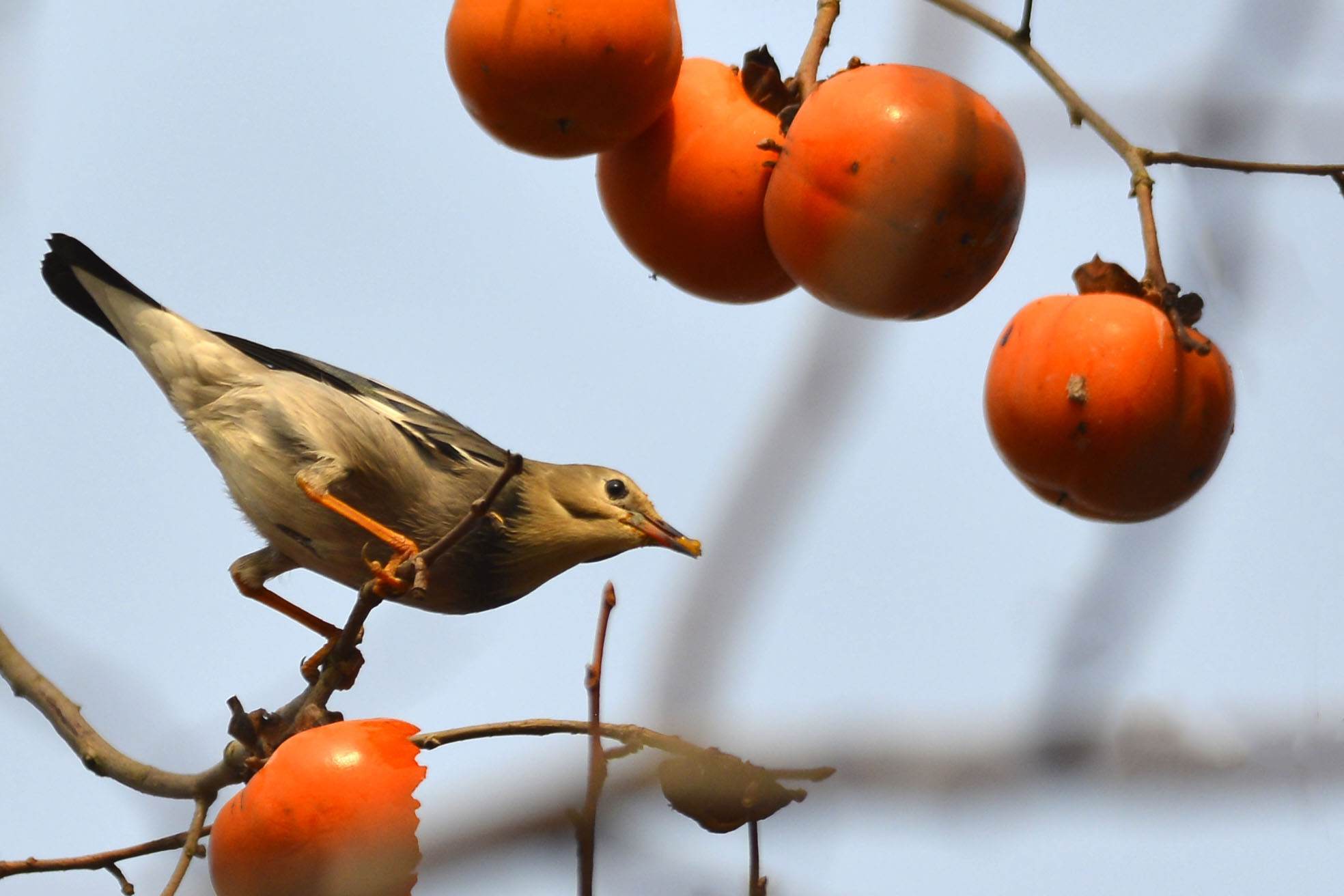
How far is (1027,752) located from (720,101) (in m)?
2.23

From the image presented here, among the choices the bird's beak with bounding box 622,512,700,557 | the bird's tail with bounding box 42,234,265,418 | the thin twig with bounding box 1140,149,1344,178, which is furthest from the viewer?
the bird's tail with bounding box 42,234,265,418

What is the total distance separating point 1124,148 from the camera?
2.90 metres

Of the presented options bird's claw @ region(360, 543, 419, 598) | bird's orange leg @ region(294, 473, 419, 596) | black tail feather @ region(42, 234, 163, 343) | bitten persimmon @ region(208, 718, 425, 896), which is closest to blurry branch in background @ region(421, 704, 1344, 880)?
bitten persimmon @ region(208, 718, 425, 896)

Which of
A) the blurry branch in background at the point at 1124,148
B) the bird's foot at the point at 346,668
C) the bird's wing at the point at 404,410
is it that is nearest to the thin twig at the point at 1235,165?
the blurry branch in background at the point at 1124,148

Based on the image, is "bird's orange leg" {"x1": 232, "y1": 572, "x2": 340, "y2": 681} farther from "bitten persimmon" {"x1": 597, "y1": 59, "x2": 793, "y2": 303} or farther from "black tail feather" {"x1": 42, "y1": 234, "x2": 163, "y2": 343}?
"bitten persimmon" {"x1": 597, "y1": 59, "x2": 793, "y2": 303}

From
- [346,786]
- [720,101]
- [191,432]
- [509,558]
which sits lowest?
[346,786]

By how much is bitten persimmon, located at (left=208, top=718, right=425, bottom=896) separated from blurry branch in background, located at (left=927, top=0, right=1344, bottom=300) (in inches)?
68.9

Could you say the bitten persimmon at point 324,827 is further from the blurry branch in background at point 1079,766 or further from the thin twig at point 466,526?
the blurry branch in background at point 1079,766

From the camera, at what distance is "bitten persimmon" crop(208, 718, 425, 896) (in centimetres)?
267

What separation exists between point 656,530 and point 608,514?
193 millimetres

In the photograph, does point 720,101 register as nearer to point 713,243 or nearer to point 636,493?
point 713,243

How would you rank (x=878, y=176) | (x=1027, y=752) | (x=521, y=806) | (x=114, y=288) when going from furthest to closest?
(x=114, y=288) → (x=878, y=176) → (x=521, y=806) → (x=1027, y=752)

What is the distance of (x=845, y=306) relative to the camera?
110 inches

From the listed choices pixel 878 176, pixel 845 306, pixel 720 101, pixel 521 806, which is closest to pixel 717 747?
pixel 521 806
